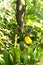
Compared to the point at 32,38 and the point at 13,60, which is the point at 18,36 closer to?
the point at 32,38

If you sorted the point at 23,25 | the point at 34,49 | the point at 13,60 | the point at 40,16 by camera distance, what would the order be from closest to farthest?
1. the point at 13,60
2. the point at 34,49
3. the point at 23,25
4. the point at 40,16

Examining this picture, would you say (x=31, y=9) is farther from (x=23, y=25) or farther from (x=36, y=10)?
(x=23, y=25)

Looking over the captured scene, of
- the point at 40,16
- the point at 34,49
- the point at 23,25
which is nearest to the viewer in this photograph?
the point at 34,49

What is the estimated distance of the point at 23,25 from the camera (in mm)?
2557

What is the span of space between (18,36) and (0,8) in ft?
1.33

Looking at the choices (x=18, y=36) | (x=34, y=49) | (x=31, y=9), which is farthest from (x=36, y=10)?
(x=34, y=49)

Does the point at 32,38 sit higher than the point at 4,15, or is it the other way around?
the point at 4,15

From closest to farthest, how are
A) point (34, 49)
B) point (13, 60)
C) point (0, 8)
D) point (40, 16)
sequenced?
point (13, 60), point (34, 49), point (0, 8), point (40, 16)

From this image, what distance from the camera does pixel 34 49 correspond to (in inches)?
87.0

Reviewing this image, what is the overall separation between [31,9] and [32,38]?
371mm

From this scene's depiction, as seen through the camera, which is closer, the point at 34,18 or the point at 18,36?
the point at 18,36

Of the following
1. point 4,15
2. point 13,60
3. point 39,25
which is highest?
point 4,15

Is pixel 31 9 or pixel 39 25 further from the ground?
pixel 31 9

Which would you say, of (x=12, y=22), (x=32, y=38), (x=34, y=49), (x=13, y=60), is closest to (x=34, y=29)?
(x=32, y=38)
